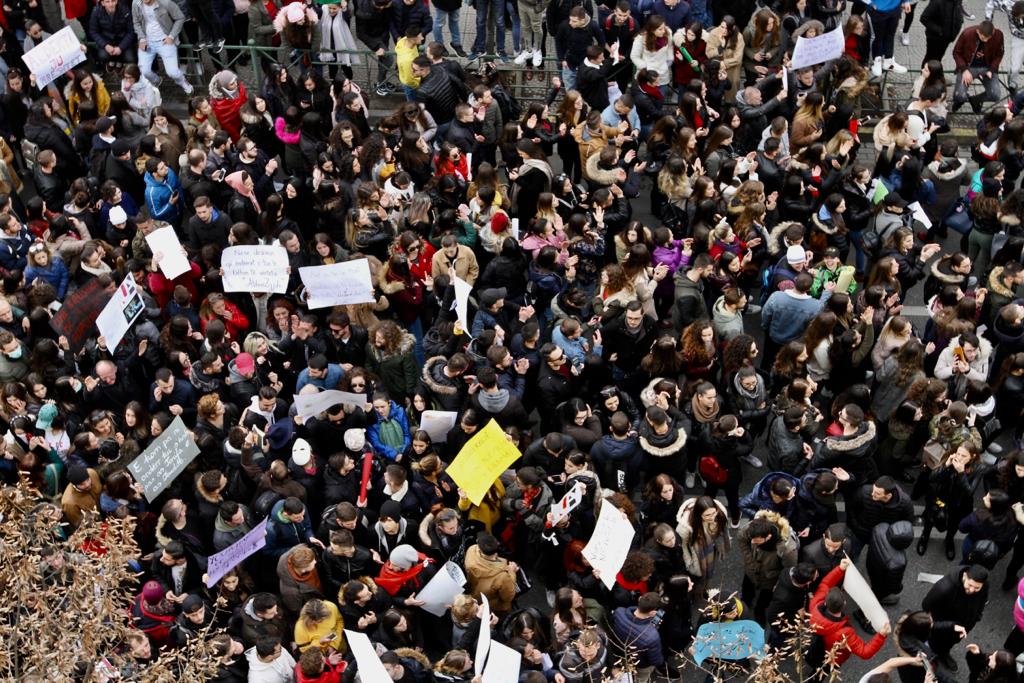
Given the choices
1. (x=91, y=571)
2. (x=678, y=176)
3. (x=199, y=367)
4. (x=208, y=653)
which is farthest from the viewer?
(x=678, y=176)

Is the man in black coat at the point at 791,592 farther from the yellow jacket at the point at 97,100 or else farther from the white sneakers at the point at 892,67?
the yellow jacket at the point at 97,100

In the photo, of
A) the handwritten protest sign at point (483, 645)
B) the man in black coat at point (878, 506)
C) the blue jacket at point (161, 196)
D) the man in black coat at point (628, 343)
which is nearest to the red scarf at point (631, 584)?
the handwritten protest sign at point (483, 645)

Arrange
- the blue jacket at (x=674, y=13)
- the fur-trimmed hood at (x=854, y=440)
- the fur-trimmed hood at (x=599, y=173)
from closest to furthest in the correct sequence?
the fur-trimmed hood at (x=854, y=440)
the fur-trimmed hood at (x=599, y=173)
the blue jacket at (x=674, y=13)

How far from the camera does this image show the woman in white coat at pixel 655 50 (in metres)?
16.0

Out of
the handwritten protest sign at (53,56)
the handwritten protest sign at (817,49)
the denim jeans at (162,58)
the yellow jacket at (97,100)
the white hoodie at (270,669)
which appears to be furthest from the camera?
the denim jeans at (162,58)

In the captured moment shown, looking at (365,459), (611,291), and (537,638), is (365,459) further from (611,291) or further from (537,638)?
(611,291)

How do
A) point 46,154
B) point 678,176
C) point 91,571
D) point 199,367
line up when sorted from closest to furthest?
point 91,571 < point 199,367 < point 678,176 < point 46,154

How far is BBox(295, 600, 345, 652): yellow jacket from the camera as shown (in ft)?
33.9

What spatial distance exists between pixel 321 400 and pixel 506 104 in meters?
5.87

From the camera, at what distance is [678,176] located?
46.6 feet

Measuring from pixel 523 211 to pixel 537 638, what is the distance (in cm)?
574

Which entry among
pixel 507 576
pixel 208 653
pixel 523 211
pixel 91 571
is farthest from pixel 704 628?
pixel 523 211

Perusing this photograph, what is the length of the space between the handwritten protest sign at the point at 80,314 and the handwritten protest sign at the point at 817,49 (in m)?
8.24

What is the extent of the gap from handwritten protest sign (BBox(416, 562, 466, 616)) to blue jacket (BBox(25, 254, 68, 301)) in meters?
5.65
